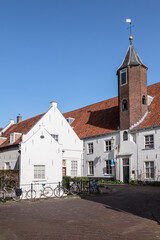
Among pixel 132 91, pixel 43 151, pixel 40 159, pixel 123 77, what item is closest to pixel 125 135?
pixel 132 91

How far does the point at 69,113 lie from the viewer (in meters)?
45.3

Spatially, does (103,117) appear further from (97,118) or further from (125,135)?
(125,135)

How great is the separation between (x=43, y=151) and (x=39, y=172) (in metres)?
1.68

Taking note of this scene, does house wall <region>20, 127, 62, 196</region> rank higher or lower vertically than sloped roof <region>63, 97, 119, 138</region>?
lower

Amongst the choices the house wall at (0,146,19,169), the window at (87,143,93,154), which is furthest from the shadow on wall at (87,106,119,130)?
the house wall at (0,146,19,169)

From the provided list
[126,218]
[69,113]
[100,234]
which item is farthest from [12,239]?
[69,113]

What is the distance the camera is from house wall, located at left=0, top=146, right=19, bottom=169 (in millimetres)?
24520

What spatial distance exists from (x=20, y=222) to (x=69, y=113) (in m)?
35.8

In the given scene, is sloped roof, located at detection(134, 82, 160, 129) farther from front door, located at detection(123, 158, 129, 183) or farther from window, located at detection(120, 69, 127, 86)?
window, located at detection(120, 69, 127, 86)

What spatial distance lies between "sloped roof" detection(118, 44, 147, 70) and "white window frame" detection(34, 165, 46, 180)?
671 inches

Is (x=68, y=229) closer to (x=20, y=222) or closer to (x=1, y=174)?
(x=20, y=222)

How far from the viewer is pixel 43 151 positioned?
21.2 meters

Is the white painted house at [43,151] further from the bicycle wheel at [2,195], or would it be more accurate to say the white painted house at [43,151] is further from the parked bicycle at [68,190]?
the bicycle wheel at [2,195]

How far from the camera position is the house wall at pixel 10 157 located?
965 inches
